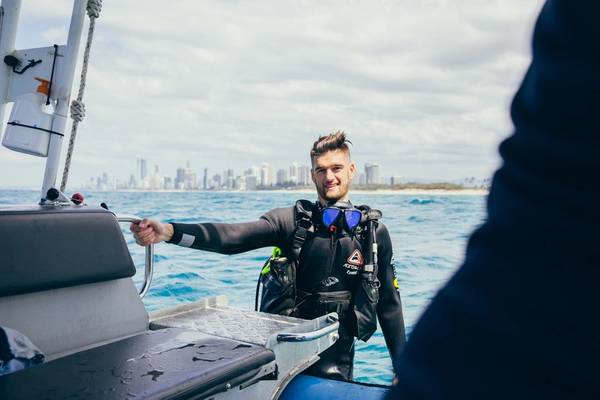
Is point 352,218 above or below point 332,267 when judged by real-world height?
above

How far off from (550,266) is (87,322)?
2470 millimetres

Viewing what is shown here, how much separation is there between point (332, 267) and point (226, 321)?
0.83 m

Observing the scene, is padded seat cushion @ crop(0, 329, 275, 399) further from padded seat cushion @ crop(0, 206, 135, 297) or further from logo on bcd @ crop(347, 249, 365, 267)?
logo on bcd @ crop(347, 249, 365, 267)

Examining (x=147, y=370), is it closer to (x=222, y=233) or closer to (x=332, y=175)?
(x=222, y=233)

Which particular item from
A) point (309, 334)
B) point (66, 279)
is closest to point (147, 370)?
point (66, 279)

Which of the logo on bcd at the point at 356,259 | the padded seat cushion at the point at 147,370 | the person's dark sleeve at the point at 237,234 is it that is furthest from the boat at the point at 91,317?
the logo on bcd at the point at 356,259

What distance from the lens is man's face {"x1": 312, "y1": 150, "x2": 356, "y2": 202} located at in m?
3.60

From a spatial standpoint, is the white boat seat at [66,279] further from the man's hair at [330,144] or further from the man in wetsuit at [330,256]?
the man's hair at [330,144]

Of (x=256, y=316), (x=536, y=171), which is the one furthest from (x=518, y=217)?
(x=256, y=316)

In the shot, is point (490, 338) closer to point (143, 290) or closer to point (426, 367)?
point (426, 367)

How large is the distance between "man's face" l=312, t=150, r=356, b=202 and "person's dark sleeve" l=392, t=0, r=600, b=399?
3207mm

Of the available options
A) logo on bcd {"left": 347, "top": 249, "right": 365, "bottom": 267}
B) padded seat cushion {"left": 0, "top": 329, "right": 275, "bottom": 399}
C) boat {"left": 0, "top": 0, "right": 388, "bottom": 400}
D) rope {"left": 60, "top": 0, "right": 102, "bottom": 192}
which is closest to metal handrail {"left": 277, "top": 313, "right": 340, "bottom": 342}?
boat {"left": 0, "top": 0, "right": 388, "bottom": 400}

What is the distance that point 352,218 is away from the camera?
3.43 metres

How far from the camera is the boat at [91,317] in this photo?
1.89 metres
